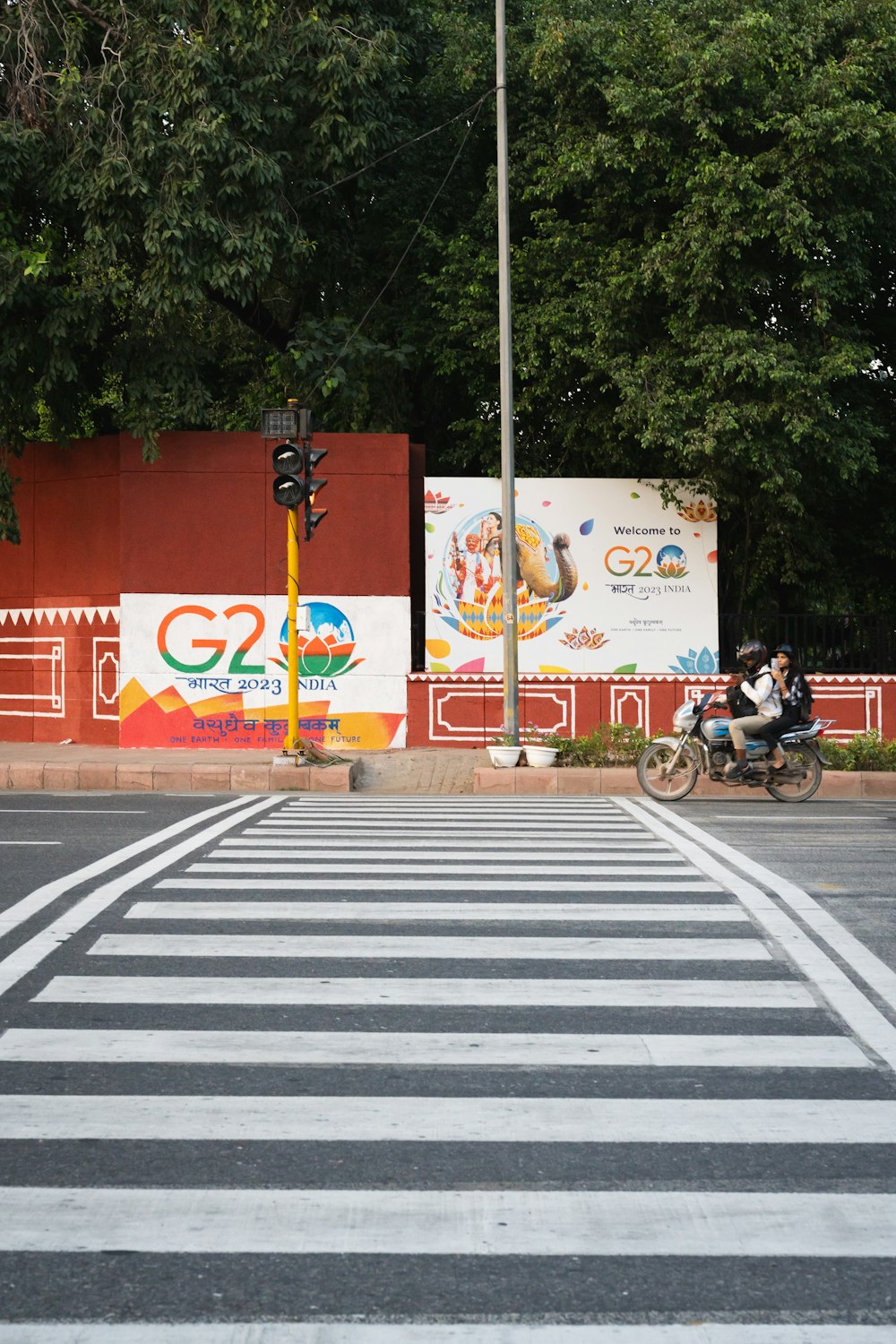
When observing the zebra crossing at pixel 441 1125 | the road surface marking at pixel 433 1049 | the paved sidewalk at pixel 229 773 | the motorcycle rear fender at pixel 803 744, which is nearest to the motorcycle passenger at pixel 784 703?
the motorcycle rear fender at pixel 803 744

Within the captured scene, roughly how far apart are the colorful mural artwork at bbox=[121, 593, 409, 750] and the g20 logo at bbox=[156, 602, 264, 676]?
1 centimetres

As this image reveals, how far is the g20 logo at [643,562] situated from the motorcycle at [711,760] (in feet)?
19.0

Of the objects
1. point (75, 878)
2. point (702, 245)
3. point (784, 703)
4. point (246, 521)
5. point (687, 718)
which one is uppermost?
point (702, 245)

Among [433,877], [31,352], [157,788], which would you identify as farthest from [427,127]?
[433,877]

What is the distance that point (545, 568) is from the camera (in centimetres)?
2070

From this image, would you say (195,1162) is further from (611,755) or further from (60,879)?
(611,755)

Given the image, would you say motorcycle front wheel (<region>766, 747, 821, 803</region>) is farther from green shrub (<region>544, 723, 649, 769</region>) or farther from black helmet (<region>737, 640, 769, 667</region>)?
green shrub (<region>544, 723, 649, 769</region>)

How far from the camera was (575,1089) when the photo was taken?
4980mm

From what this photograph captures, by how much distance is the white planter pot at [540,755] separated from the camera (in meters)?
16.8

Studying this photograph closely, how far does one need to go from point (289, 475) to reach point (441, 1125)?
40.3 feet

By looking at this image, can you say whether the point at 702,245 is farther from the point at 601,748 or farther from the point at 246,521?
the point at 246,521

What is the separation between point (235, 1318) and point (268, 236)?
1718cm

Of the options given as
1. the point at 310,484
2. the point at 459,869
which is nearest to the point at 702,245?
the point at 310,484

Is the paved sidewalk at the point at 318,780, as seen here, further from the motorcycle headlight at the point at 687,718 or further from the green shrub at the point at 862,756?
the motorcycle headlight at the point at 687,718
